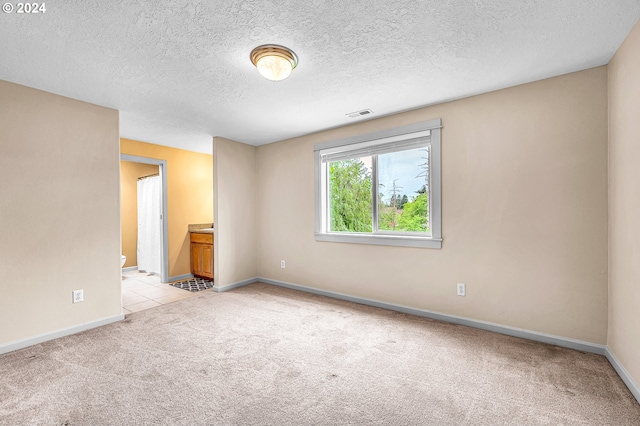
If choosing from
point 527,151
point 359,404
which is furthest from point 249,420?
point 527,151

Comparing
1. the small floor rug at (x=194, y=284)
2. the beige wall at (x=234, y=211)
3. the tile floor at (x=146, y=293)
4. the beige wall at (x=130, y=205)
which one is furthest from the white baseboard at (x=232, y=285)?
the beige wall at (x=130, y=205)

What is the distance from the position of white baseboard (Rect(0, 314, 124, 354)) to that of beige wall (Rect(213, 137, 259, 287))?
1447mm

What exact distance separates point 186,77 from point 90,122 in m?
1.40

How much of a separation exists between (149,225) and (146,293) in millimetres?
1658

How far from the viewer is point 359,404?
1.80 metres

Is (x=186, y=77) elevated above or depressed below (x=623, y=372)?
above

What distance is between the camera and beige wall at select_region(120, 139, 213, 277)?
5105 millimetres

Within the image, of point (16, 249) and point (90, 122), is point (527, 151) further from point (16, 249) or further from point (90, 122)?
point (16, 249)

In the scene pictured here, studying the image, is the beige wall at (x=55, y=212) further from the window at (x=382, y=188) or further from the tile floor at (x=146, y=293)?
the window at (x=382, y=188)

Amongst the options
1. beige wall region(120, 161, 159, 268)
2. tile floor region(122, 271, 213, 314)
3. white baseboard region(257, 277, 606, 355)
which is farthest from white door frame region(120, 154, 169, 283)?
white baseboard region(257, 277, 606, 355)

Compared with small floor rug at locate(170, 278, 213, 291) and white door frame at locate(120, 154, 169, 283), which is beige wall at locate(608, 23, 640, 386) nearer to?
small floor rug at locate(170, 278, 213, 291)

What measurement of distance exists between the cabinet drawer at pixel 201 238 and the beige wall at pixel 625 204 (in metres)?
5.05

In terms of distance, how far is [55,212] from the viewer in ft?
9.20

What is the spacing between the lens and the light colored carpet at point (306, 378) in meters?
1.70
